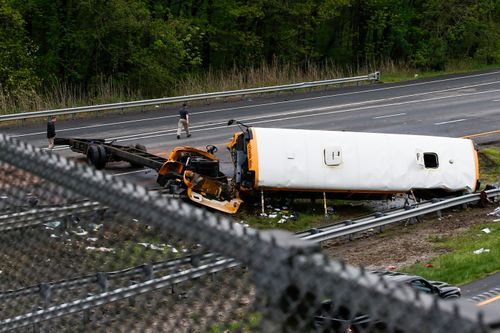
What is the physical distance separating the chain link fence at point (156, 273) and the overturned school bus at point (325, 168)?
651 inches

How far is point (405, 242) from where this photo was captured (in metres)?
18.6

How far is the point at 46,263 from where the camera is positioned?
3684 mm

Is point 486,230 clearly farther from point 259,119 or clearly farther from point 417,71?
point 417,71

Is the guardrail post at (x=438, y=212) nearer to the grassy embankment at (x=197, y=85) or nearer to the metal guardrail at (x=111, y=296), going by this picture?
the metal guardrail at (x=111, y=296)

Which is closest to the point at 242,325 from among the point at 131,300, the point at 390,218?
the point at 131,300

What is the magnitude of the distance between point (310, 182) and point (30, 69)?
23110 mm

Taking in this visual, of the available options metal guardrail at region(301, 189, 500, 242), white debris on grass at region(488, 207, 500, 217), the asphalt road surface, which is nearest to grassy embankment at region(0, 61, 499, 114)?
the asphalt road surface

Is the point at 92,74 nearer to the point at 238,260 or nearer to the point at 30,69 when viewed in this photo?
the point at 30,69

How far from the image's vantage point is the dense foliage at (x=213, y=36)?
40625 mm

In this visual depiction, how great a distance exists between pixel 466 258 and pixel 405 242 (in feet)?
7.60

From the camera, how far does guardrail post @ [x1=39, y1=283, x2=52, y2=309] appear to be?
3635 millimetres

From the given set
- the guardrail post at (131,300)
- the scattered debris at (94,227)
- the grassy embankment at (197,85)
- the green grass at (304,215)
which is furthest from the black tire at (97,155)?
the guardrail post at (131,300)

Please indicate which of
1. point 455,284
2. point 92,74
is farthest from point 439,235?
point 92,74

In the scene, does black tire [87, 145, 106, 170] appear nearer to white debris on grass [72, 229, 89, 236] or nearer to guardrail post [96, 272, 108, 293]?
white debris on grass [72, 229, 89, 236]
